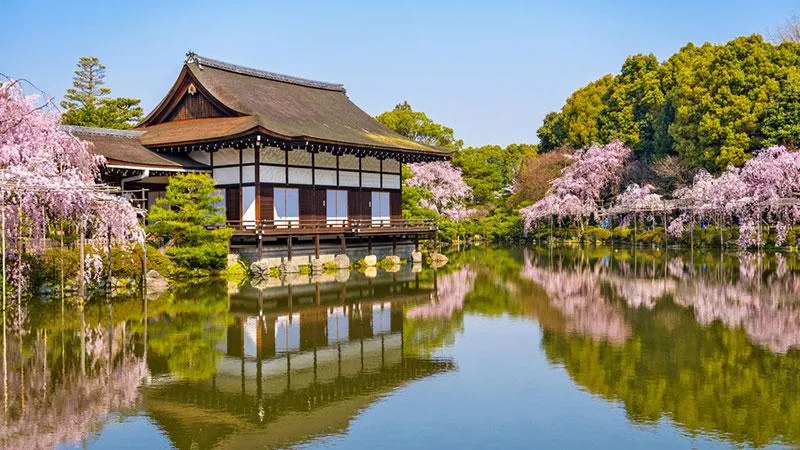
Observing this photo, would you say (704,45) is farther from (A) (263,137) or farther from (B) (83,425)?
(B) (83,425)

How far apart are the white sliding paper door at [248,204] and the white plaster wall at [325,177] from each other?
311cm

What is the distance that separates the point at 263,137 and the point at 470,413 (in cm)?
1963

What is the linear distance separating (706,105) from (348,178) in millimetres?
24696

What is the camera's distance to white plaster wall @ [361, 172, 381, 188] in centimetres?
3450

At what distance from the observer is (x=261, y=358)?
1366cm

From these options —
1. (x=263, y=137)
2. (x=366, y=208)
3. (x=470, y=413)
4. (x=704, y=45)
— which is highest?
(x=704, y=45)

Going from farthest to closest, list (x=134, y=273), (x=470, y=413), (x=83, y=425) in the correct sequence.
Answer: (x=134, y=273), (x=470, y=413), (x=83, y=425)

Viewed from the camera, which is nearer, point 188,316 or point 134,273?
point 188,316

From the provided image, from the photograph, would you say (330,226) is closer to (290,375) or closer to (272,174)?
(272,174)

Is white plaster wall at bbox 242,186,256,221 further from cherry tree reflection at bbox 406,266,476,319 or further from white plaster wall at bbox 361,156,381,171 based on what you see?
cherry tree reflection at bbox 406,266,476,319

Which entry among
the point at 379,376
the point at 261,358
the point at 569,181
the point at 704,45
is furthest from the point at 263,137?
the point at 704,45

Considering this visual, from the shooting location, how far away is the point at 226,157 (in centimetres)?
3053

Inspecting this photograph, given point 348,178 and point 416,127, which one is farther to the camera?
point 416,127

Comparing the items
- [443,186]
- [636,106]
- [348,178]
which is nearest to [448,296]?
[348,178]
